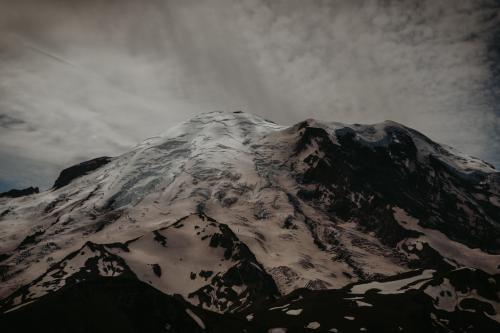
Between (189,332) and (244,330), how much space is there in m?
12.4

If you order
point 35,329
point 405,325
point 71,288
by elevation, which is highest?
point 71,288

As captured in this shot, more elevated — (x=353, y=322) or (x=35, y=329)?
(x=35, y=329)

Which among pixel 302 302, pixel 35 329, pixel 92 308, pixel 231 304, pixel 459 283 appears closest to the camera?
pixel 35 329

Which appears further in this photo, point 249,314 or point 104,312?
point 249,314

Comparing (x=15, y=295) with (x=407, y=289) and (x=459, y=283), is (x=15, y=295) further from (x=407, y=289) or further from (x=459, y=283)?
(x=459, y=283)

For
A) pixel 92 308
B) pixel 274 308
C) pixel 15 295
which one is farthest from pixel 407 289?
pixel 15 295

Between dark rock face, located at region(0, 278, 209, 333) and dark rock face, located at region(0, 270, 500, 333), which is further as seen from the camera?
dark rock face, located at region(0, 270, 500, 333)

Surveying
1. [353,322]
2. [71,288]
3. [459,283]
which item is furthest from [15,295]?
[459,283]

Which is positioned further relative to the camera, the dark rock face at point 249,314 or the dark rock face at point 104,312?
the dark rock face at point 249,314

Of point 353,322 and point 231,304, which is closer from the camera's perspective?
point 353,322

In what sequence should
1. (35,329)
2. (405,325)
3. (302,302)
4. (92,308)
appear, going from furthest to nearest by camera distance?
(302,302), (405,325), (92,308), (35,329)

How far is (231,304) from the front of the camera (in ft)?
598

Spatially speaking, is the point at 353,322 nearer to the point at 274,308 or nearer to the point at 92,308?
the point at 274,308

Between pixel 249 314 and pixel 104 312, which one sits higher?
pixel 104 312
